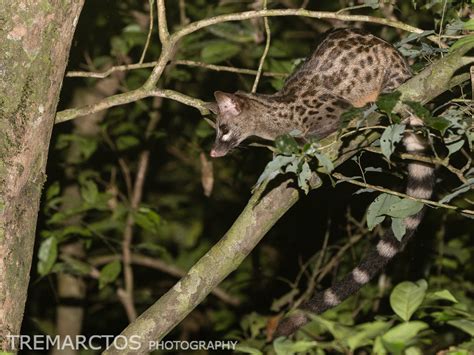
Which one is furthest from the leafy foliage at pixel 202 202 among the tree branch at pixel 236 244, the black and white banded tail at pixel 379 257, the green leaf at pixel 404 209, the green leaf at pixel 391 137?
the green leaf at pixel 391 137

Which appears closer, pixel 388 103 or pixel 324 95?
pixel 388 103

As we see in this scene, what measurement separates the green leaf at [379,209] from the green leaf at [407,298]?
3.17 ft

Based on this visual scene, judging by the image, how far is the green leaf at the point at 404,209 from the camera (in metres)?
2.67

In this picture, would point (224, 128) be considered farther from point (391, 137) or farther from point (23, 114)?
point (391, 137)

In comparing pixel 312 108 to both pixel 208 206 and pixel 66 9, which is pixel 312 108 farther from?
pixel 208 206

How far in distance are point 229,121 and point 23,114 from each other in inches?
68.8

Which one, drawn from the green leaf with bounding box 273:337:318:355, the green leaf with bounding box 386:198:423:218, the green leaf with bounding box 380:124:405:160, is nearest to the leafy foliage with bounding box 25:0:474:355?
the green leaf with bounding box 386:198:423:218

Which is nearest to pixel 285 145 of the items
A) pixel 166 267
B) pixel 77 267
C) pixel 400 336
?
pixel 400 336

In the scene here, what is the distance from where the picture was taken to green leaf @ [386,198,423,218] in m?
2.67

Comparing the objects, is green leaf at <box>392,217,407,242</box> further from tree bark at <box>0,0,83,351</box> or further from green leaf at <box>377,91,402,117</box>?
tree bark at <box>0,0,83,351</box>

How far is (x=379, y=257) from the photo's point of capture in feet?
11.2

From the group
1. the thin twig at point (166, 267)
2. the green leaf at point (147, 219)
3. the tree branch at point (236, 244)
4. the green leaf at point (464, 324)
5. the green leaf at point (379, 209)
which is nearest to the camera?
the green leaf at point (464, 324)

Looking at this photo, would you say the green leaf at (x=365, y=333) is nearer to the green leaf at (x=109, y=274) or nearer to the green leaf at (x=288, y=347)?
the green leaf at (x=288, y=347)

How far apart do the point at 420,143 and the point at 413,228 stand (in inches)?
15.4
